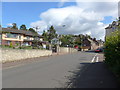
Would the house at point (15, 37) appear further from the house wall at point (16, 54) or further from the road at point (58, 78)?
the road at point (58, 78)

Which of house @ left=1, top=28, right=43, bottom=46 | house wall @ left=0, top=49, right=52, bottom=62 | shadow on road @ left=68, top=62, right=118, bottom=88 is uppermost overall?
house @ left=1, top=28, right=43, bottom=46

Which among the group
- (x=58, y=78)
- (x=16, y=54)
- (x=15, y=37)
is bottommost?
(x=58, y=78)

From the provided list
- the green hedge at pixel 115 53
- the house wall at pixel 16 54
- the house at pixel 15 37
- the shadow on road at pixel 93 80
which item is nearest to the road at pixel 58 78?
the shadow on road at pixel 93 80

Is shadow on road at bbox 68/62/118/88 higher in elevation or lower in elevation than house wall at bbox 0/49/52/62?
lower

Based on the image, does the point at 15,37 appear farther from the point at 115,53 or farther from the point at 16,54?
the point at 115,53

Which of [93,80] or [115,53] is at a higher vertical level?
[115,53]

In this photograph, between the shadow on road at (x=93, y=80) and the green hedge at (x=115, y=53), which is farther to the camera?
the shadow on road at (x=93, y=80)

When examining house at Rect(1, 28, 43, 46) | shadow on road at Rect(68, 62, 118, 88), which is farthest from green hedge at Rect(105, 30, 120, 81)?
house at Rect(1, 28, 43, 46)

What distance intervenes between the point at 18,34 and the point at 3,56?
3598 cm

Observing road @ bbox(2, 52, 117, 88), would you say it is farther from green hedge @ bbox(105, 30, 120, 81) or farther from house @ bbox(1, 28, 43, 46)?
house @ bbox(1, 28, 43, 46)

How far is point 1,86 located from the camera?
7195mm

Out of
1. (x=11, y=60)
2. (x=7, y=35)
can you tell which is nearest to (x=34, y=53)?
(x=11, y=60)

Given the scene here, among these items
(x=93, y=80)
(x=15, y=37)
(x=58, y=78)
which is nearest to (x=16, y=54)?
(x=58, y=78)

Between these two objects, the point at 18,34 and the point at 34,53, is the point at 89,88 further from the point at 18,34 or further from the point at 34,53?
the point at 18,34
